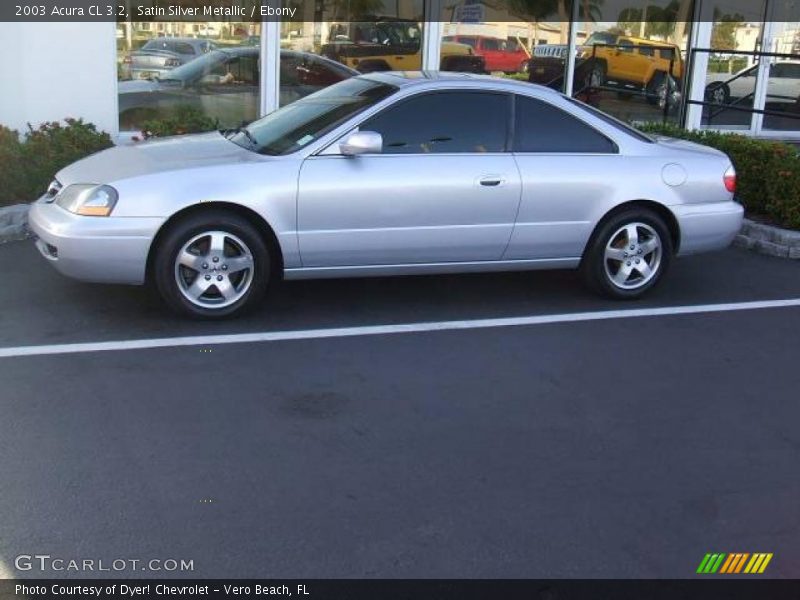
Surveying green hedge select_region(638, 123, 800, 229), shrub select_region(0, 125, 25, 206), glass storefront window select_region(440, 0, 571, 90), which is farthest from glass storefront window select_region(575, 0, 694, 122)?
shrub select_region(0, 125, 25, 206)

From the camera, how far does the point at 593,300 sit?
6.73 m

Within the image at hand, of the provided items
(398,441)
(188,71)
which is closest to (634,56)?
(188,71)

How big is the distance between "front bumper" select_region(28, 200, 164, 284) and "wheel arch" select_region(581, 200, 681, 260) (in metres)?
2.89

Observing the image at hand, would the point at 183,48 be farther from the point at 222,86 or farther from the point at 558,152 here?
the point at 558,152

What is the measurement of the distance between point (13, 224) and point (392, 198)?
3.47m

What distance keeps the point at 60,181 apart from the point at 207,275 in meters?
1.17

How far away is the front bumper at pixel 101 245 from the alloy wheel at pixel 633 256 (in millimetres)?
3064

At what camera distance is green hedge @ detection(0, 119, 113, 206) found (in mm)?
8008

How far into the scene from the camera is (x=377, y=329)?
19.5 ft

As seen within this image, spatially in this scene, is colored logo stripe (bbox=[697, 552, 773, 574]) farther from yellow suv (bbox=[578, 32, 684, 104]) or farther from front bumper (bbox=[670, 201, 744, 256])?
yellow suv (bbox=[578, 32, 684, 104])

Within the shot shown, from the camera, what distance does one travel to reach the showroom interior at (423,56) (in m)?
→ 9.62
